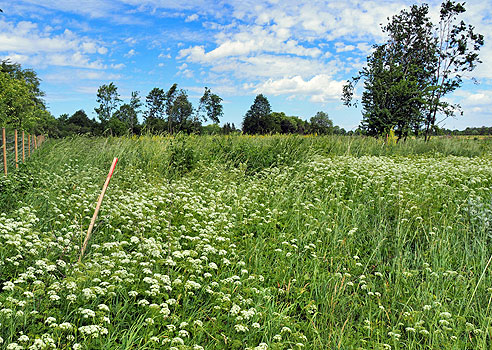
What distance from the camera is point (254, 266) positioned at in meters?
4.28

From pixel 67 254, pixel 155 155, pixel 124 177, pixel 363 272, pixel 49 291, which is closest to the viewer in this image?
pixel 49 291

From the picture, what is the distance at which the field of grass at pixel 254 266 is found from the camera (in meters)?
2.95

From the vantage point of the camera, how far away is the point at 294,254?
14.7 feet

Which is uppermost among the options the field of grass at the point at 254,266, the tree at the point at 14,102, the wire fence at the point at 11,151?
the tree at the point at 14,102

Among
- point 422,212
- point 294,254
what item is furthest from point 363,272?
point 422,212

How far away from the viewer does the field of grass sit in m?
2.95

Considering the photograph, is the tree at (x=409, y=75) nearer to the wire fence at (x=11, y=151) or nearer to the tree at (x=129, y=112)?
the wire fence at (x=11, y=151)

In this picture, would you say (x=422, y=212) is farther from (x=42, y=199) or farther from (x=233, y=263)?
(x=42, y=199)

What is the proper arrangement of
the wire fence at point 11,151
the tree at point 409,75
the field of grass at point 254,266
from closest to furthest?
1. the field of grass at point 254,266
2. the wire fence at point 11,151
3. the tree at point 409,75

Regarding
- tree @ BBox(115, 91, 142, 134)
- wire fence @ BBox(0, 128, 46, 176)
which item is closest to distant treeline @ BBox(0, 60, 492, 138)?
tree @ BBox(115, 91, 142, 134)

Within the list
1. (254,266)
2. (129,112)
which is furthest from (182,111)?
(254,266)

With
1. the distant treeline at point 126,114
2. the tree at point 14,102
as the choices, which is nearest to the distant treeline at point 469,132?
the distant treeline at point 126,114

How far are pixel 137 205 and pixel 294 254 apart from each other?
246 cm

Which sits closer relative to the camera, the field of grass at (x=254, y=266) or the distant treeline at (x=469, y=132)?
the field of grass at (x=254, y=266)
